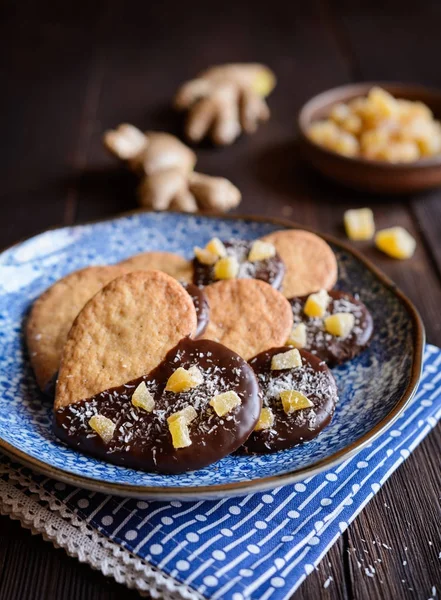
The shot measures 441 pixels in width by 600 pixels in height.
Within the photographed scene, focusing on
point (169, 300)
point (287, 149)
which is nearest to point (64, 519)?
point (169, 300)

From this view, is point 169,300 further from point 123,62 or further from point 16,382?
point 123,62

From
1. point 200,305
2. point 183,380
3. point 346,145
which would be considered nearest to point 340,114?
point 346,145

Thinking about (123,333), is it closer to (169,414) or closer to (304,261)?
(169,414)

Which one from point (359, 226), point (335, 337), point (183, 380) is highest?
point (183, 380)

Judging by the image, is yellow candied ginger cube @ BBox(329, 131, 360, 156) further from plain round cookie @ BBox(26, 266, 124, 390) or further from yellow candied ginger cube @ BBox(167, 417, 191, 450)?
yellow candied ginger cube @ BBox(167, 417, 191, 450)

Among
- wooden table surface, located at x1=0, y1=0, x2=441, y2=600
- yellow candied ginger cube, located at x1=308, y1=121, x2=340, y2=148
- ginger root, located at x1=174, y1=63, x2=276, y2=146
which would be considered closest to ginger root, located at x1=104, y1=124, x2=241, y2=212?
wooden table surface, located at x1=0, y1=0, x2=441, y2=600
